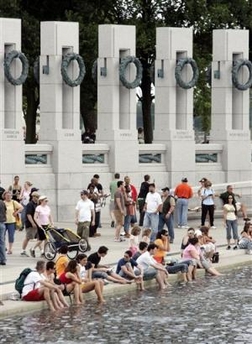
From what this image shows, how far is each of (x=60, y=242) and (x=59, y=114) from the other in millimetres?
11620

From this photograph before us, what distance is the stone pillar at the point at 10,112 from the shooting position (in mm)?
44125

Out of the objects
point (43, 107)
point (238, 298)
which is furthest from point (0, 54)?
point (238, 298)

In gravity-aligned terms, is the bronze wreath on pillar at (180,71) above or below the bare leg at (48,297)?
above

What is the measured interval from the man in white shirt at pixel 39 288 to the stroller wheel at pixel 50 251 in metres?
5.97

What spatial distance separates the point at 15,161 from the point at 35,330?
61.1 feet

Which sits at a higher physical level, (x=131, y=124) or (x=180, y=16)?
(x=180, y=16)

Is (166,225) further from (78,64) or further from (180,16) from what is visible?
(180,16)

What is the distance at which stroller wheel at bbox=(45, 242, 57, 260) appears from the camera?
34500 millimetres

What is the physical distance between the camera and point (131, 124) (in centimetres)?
4791

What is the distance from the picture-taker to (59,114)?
45.8m

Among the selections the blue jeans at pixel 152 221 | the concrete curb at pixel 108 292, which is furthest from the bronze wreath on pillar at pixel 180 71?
the concrete curb at pixel 108 292

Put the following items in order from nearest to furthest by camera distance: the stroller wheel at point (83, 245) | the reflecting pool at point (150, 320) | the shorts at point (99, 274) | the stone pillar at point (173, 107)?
the reflecting pool at point (150, 320) → the shorts at point (99, 274) → the stroller wheel at point (83, 245) → the stone pillar at point (173, 107)

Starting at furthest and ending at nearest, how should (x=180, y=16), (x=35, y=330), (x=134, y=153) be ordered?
(x=180, y=16) → (x=134, y=153) → (x=35, y=330)

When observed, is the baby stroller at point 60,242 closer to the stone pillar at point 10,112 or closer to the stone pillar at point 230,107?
the stone pillar at point 10,112
